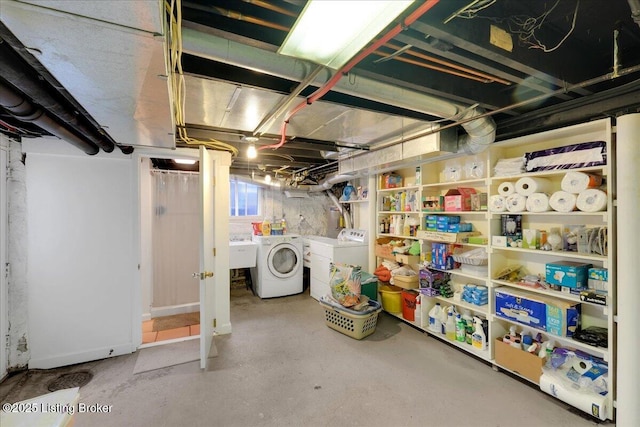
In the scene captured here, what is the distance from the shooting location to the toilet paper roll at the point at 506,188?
2338mm

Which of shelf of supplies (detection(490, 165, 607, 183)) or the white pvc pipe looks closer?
the white pvc pipe

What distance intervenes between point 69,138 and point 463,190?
351 centimetres

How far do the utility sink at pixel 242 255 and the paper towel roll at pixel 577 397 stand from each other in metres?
3.68

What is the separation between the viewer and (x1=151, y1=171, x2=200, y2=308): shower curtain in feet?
12.0

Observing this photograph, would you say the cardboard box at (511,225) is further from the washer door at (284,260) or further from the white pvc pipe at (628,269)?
the washer door at (284,260)

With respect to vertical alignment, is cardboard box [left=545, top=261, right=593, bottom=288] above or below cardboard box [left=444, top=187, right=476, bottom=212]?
below

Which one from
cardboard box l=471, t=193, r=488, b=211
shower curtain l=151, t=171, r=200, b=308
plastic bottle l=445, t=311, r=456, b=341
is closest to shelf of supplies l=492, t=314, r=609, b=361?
plastic bottle l=445, t=311, r=456, b=341

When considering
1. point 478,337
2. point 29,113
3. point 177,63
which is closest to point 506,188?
point 478,337

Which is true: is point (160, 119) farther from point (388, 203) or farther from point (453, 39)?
point (388, 203)

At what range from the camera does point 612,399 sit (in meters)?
1.80

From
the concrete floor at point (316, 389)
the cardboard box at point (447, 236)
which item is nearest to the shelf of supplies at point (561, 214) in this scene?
the cardboard box at point (447, 236)

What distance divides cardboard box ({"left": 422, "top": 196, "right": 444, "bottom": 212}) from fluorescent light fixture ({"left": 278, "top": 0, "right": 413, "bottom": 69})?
218cm

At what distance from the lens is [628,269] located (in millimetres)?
1665

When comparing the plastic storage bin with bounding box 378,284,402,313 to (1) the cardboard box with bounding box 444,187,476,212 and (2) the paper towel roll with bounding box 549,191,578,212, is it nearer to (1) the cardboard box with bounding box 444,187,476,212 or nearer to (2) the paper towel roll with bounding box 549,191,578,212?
(1) the cardboard box with bounding box 444,187,476,212
